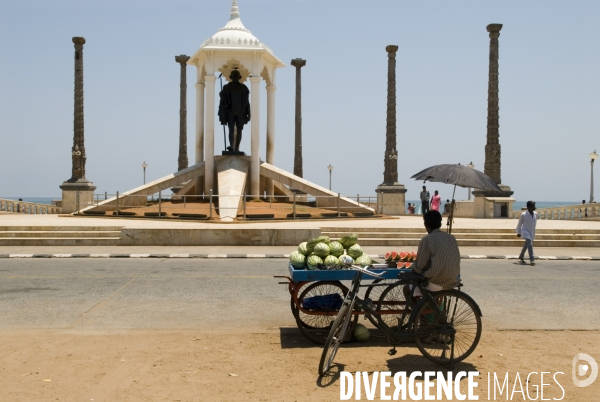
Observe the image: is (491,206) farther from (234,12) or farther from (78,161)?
(78,161)

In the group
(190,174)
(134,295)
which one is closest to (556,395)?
(134,295)

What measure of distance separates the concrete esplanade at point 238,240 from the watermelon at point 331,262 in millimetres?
9226

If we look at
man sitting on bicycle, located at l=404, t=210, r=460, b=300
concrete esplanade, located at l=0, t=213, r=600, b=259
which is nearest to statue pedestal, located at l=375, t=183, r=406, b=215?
concrete esplanade, located at l=0, t=213, r=600, b=259

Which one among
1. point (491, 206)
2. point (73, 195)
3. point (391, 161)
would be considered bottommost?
point (491, 206)

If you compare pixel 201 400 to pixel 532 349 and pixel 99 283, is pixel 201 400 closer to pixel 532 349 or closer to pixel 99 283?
pixel 532 349

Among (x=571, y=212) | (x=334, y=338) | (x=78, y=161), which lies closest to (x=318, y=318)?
(x=334, y=338)

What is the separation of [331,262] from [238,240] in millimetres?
12522

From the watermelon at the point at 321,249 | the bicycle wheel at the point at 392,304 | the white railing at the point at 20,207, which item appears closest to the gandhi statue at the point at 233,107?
the white railing at the point at 20,207

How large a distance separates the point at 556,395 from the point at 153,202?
92.3ft

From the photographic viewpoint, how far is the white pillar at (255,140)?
31.1 metres

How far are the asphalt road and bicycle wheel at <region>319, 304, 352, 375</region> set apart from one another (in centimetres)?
187

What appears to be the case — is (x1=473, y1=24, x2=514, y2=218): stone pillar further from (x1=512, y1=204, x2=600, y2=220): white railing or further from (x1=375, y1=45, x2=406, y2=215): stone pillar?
(x1=375, y1=45, x2=406, y2=215): stone pillar

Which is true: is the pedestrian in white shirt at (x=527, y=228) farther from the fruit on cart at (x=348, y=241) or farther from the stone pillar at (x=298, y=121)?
the stone pillar at (x=298, y=121)

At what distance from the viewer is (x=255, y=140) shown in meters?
31.5
